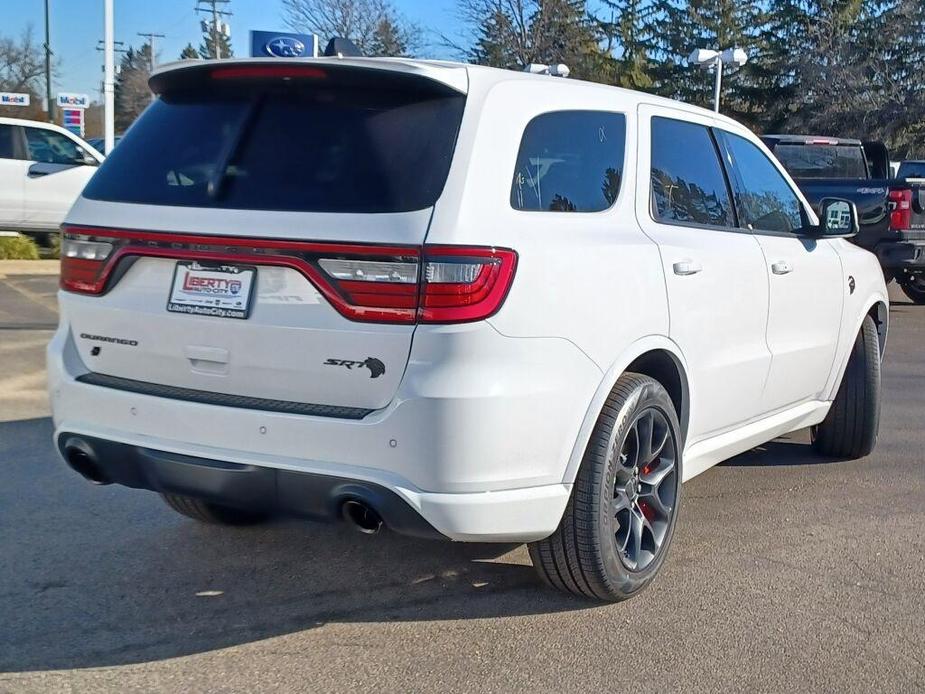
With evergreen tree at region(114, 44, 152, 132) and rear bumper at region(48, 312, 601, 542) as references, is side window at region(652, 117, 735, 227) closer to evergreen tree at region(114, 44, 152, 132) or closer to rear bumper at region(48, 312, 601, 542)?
rear bumper at region(48, 312, 601, 542)

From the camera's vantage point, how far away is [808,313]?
489 centimetres

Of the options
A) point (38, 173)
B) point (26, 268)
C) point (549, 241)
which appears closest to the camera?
point (549, 241)

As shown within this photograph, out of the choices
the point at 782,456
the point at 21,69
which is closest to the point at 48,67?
the point at 21,69

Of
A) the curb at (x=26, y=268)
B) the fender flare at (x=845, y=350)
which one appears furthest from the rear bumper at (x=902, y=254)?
the curb at (x=26, y=268)

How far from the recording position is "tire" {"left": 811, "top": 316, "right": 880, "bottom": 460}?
553 centimetres

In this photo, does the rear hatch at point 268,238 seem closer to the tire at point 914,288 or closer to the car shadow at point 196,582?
the car shadow at point 196,582

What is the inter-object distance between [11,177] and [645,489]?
496 inches

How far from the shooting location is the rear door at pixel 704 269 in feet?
12.7

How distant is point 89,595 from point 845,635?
8.59 ft

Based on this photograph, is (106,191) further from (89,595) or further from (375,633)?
(375,633)

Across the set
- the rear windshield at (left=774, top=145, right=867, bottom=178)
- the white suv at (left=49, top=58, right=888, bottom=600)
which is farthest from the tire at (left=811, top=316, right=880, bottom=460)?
the rear windshield at (left=774, top=145, right=867, bottom=178)

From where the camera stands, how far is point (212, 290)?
324 centimetres

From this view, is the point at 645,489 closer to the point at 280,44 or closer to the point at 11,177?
the point at 280,44

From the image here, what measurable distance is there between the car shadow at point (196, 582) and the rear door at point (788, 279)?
4.91 ft
